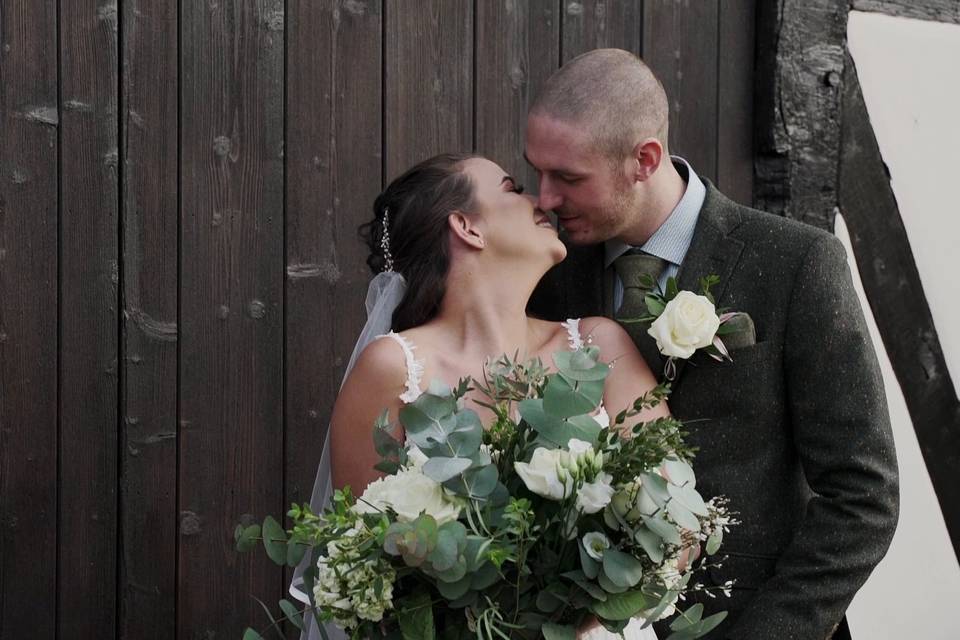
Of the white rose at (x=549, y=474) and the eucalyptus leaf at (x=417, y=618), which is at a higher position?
the white rose at (x=549, y=474)

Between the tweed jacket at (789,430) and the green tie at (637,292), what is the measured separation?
0.02m

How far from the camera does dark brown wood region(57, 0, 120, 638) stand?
2.65 m

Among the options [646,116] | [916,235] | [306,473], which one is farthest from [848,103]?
[306,473]

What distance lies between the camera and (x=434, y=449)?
63.7 inches

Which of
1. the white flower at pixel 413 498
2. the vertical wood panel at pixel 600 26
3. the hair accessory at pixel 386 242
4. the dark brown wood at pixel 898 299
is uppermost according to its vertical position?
A: the vertical wood panel at pixel 600 26

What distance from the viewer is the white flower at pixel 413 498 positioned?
5.14 ft

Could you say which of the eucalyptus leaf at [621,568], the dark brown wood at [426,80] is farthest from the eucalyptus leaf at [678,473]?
the dark brown wood at [426,80]

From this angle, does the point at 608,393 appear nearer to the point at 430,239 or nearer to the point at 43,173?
the point at 430,239

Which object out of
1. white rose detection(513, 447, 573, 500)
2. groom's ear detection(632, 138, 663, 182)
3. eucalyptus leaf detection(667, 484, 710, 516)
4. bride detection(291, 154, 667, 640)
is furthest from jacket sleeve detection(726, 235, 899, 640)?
white rose detection(513, 447, 573, 500)

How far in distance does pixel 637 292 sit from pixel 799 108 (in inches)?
54.5

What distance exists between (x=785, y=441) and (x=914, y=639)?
66.5 inches

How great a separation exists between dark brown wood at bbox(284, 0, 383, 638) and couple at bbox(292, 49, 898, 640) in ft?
1.38

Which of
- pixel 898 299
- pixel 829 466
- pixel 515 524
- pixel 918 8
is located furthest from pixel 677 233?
pixel 918 8

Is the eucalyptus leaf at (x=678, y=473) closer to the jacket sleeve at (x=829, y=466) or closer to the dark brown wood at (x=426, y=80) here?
the jacket sleeve at (x=829, y=466)
